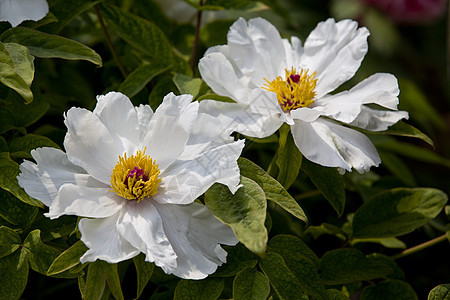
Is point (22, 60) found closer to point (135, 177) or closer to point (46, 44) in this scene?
point (46, 44)

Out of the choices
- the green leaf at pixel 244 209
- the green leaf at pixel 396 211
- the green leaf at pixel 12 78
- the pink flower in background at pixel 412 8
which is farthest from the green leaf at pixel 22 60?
the pink flower in background at pixel 412 8

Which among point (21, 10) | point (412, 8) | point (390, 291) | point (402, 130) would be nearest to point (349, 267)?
point (390, 291)

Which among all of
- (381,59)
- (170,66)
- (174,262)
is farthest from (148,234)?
(381,59)

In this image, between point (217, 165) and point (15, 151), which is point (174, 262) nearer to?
point (217, 165)

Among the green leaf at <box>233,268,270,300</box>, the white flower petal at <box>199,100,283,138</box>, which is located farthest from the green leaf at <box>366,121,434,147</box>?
the green leaf at <box>233,268,270,300</box>

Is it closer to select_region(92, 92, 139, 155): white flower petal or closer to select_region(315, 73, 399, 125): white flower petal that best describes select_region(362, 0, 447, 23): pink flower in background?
select_region(315, 73, 399, 125): white flower petal
